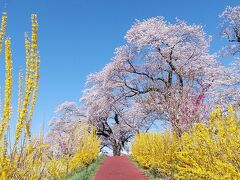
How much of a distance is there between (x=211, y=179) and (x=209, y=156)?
43 centimetres

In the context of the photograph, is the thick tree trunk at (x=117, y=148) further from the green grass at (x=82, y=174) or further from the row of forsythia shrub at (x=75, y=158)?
the green grass at (x=82, y=174)

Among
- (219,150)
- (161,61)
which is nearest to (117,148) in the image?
(161,61)

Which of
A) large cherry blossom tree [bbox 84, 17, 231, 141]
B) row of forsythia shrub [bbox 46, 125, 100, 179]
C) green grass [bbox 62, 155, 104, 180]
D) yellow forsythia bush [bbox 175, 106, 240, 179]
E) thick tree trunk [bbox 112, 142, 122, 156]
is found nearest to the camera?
yellow forsythia bush [bbox 175, 106, 240, 179]

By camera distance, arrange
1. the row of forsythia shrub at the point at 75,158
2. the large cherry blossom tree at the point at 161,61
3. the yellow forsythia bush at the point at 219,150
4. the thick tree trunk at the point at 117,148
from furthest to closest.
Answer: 1. the thick tree trunk at the point at 117,148
2. the large cherry blossom tree at the point at 161,61
3. the row of forsythia shrub at the point at 75,158
4. the yellow forsythia bush at the point at 219,150

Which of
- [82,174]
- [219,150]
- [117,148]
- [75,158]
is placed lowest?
[219,150]

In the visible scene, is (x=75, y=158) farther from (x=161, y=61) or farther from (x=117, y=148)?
(x=117, y=148)

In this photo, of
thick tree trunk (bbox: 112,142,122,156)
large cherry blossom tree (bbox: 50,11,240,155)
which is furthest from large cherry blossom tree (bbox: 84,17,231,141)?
thick tree trunk (bbox: 112,142,122,156)

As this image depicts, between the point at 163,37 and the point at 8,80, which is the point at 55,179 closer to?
the point at 8,80

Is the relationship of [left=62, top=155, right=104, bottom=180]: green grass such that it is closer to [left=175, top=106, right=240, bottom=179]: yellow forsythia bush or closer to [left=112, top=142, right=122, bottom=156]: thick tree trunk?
[left=175, top=106, right=240, bottom=179]: yellow forsythia bush

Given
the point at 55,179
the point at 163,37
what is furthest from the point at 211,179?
the point at 163,37

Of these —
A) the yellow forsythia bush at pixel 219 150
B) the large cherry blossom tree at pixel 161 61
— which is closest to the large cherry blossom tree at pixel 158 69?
the large cherry blossom tree at pixel 161 61

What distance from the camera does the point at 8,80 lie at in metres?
4.62

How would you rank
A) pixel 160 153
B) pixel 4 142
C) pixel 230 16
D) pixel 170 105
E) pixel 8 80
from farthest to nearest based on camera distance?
1. pixel 230 16
2. pixel 160 153
3. pixel 170 105
4. pixel 4 142
5. pixel 8 80

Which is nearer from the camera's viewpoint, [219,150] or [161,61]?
[219,150]
